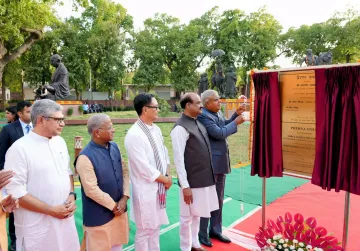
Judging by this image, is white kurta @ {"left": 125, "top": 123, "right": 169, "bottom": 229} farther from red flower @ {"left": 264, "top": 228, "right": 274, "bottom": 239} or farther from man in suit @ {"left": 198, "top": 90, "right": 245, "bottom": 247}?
red flower @ {"left": 264, "top": 228, "right": 274, "bottom": 239}

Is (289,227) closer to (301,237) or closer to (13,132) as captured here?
(301,237)

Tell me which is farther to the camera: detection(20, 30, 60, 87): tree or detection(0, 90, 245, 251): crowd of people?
detection(20, 30, 60, 87): tree

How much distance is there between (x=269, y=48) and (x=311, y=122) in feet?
88.0

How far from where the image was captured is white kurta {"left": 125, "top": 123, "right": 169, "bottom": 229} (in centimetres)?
260

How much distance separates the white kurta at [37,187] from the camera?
202cm

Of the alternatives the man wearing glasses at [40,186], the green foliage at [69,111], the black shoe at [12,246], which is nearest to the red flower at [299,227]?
the man wearing glasses at [40,186]

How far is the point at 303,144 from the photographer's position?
2699mm

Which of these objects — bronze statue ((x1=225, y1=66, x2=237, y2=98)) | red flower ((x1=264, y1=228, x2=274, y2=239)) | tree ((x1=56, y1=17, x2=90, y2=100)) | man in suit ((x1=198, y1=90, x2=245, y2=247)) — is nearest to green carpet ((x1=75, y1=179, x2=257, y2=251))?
man in suit ((x1=198, y1=90, x2=245, y2=247))

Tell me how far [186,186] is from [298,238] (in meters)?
1.06

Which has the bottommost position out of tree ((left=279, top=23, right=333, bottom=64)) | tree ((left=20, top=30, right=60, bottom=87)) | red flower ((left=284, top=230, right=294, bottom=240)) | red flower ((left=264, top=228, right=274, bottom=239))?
red flower ((left=264, top=228, right=274, bottom=239))

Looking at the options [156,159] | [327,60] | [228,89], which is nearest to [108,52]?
[228,89]

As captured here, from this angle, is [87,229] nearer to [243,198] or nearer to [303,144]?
[303,144]

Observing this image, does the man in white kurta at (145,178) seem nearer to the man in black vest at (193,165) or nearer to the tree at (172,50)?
the man in black vest at (193,165)

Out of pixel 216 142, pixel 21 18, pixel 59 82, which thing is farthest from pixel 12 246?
pixel 21 18
